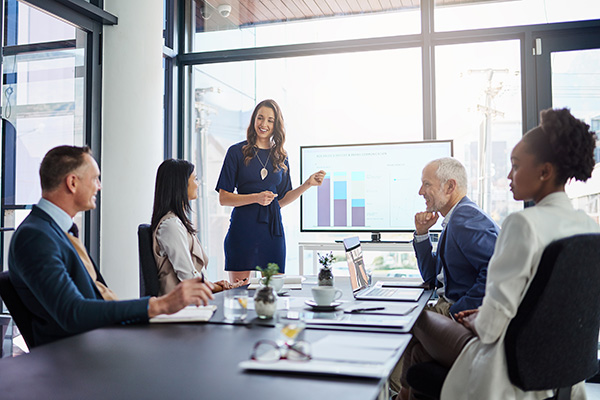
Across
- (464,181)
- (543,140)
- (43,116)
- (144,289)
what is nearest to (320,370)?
(543,140)

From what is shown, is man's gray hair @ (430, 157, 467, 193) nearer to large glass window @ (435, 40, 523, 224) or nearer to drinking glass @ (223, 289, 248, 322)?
drinking glass @ (223, 289, 248, 322)

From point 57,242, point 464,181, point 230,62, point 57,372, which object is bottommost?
point 57,372

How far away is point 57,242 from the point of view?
1697 mm

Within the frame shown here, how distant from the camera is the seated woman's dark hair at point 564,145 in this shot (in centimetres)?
158

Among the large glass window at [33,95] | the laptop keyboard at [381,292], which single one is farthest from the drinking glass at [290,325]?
the large glass window at [33,95]

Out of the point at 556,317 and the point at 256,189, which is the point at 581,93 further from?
the point at 556,317

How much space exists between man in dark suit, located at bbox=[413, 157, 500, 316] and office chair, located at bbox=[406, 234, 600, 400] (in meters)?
0.67

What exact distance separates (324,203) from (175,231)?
87.9 inches

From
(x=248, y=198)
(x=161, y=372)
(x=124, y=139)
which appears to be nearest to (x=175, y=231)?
Result: (x=248, y=198)

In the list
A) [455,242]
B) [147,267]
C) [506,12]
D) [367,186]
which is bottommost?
[147,267]

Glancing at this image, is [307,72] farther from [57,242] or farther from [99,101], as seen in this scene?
[57,242]

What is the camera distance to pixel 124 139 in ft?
13.7

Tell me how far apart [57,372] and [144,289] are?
133cm

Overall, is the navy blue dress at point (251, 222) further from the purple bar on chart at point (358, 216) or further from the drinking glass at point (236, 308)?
the drinking glass at point (236, 308)
